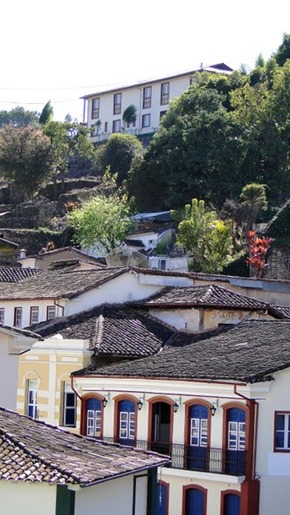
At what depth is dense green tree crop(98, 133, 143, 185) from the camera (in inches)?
3915

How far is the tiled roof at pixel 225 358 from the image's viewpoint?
3678 cm

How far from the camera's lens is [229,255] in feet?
Result: 231

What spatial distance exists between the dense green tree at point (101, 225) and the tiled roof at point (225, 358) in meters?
38.1

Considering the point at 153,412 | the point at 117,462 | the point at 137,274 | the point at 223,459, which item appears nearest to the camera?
the point at 117,462

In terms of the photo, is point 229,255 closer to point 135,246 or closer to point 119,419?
point 135,246

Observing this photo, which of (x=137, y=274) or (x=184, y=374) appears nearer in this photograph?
(x=184, y=374)

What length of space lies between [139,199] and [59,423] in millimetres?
48748

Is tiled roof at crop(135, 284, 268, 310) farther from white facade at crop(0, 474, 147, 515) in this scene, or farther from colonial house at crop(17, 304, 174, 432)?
white facade at crop(0, 474, 147, 515)

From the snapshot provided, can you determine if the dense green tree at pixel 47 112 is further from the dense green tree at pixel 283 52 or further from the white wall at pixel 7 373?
the white wall at pixel 7 373

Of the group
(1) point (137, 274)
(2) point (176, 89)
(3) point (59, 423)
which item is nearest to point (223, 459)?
(3) point (59, 423)

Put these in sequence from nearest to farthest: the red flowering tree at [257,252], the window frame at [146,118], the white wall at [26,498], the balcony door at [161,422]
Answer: the white wall at [26,498] → the balcony door at [161,422] → the red flowering tree at [257,252] → the window frame at [146,118]

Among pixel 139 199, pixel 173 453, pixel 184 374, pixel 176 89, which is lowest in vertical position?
pixel 173 453

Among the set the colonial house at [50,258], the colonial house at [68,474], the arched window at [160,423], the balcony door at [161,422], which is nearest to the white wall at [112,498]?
the colonial house at [68,474]

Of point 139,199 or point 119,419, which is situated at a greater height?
point 139,199
